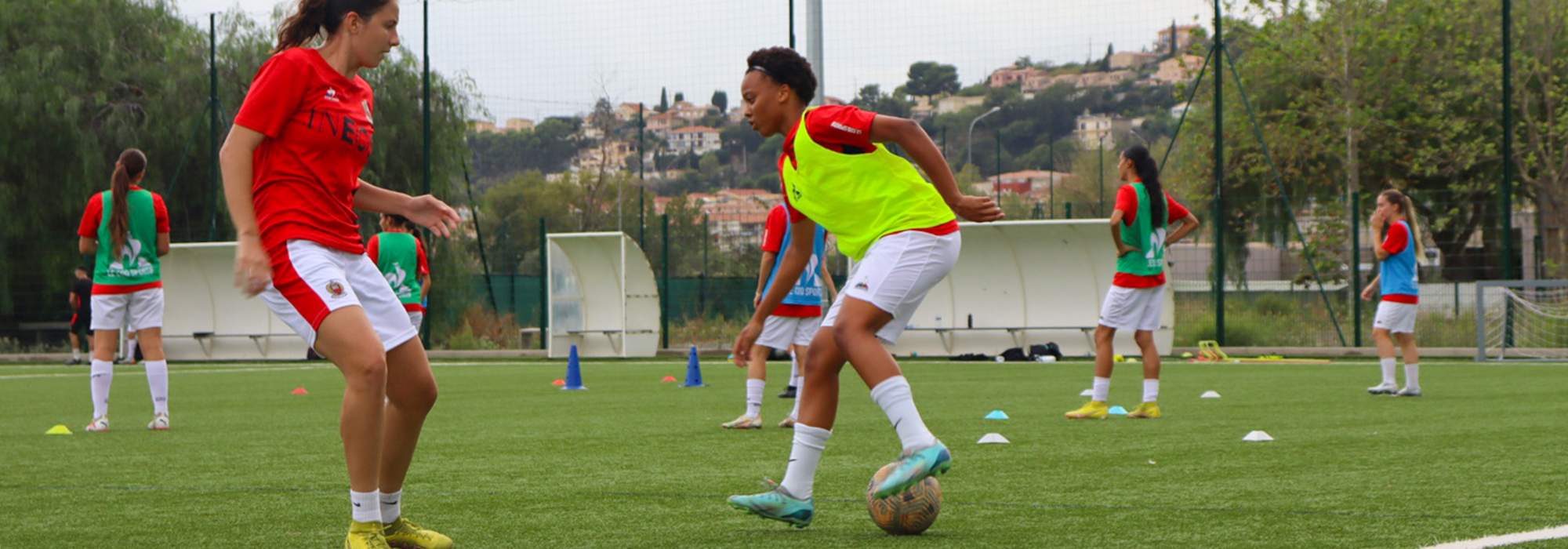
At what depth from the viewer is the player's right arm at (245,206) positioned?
12.8ft

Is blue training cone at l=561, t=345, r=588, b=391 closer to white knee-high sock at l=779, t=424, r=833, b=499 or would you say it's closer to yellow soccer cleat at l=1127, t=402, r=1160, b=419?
yellow soccer cleat at l=1127, t=402, r=1160, b=419

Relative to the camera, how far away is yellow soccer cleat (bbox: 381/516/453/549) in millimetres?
4285

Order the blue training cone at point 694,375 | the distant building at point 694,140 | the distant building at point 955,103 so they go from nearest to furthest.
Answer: the blue training cone at point 694,375
the distant building at point 955,103
the distant building at point 694,140

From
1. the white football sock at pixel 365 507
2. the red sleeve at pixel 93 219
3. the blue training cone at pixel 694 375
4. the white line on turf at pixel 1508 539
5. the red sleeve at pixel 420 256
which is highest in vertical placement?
the red sleeve at pixel 93 219

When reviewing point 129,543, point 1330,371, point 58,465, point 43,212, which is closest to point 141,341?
point 58,465

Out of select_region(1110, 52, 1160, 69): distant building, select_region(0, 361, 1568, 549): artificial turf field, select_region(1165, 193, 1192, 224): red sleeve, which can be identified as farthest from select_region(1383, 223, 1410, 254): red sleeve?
select_region(1110, 52, 1160, 69): distant building

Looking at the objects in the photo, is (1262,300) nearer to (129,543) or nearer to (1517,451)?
(1517,451)

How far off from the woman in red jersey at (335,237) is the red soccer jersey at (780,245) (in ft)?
18.3

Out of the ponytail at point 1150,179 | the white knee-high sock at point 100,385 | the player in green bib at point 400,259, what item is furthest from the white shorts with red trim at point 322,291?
the player in green bib at point 400,259

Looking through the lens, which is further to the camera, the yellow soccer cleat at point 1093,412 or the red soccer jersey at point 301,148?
the yellow soccer cleat at point 1093,412

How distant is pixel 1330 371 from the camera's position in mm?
15578

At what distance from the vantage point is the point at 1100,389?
9.66 m

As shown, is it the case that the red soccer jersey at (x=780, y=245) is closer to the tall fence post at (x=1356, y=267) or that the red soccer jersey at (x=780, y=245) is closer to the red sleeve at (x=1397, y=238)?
the red sleeve at (x=1397, y=238)

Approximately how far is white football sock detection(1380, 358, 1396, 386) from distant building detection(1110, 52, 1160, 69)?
1462 centimetres
